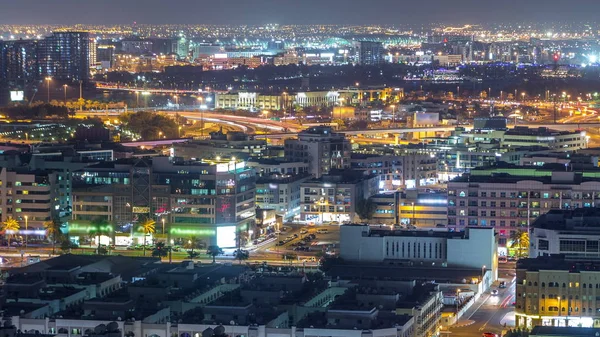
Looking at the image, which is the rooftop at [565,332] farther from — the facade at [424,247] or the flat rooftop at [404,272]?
the facade at [424,247]

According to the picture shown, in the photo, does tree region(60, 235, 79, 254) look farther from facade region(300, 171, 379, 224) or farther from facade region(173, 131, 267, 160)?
facade region(173, 131, 267, 160)

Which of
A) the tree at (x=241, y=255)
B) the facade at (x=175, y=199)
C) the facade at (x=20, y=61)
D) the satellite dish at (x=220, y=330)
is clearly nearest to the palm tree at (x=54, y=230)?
the facade at (x=175, y=199)

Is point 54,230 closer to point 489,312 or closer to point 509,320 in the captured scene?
point 489,312

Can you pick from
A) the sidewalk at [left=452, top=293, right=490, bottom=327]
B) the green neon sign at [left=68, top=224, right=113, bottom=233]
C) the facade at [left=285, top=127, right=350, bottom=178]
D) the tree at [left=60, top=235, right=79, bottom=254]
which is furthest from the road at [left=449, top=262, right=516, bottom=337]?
the facade at [left=285, top=127, right=350, bottom=178]

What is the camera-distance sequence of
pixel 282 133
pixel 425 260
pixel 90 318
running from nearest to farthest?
1. pixel 90 318
2. pixel 425 260
3. pixel 282 133

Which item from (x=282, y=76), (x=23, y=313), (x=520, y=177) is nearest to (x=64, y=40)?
(x=282, y=76)

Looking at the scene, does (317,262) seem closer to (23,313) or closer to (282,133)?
(23,313)
